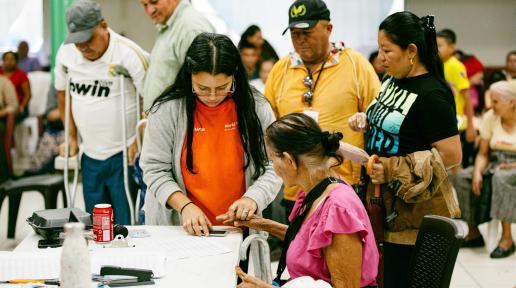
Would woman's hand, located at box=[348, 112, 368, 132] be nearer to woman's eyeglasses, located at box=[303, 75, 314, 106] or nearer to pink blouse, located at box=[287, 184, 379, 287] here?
woman's eyeglasses, located at box=[303, 75, 314, 106]

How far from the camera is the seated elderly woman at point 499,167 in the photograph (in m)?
5.35

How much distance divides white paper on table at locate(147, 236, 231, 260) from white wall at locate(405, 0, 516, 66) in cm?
930

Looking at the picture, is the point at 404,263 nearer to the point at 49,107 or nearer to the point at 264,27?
the point at 49,107

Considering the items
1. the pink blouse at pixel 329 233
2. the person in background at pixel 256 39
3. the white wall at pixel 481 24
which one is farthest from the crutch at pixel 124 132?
the white wall at pixel 481 24

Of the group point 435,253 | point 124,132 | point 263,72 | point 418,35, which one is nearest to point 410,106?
point 418,35

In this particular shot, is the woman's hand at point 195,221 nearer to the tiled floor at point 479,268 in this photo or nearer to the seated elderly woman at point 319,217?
the seated elderly woman at point 319,217

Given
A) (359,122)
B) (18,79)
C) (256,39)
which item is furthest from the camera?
(18,79)

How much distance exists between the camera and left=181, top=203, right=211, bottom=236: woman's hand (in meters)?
2.67

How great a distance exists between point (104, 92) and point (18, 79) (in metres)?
5.32

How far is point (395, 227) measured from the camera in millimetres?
2816

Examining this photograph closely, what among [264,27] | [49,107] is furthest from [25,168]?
[264,27]

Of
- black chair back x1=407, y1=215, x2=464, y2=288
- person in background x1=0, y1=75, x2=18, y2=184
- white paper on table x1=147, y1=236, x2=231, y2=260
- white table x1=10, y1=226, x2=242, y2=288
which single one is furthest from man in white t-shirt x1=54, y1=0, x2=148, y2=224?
person in background x1=0, y1=75, x2=18, y2=184

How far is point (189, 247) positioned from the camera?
2529mm

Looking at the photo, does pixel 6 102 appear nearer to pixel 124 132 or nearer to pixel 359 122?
pixel 124 132
